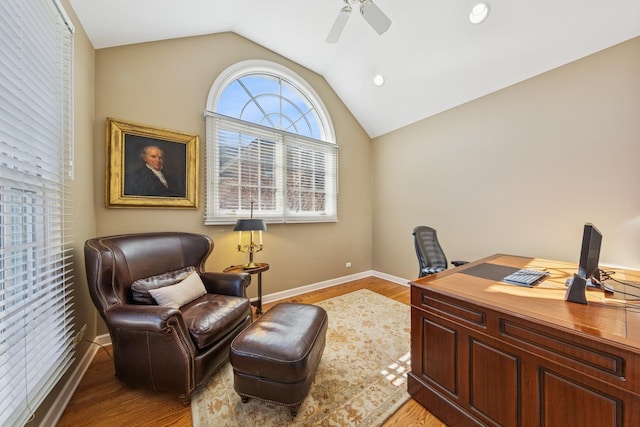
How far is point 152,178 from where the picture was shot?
2402 millimetres

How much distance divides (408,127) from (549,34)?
180 centimetres

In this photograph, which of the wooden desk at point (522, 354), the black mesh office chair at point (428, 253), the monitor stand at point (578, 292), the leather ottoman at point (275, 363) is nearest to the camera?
the wooden desk at point (522, 354)

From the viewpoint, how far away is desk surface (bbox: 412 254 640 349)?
37.7 inches

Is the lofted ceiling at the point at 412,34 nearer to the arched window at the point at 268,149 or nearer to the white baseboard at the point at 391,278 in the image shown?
the arched window at the point at 268,149

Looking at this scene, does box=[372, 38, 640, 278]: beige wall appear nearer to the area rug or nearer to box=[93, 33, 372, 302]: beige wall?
box=[93, 33, 372, 302]: beige wall

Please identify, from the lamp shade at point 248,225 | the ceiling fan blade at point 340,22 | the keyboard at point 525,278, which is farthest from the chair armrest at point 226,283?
the ceiling fan blade at point 340,22

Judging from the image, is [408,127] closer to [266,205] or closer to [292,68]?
[292,68]

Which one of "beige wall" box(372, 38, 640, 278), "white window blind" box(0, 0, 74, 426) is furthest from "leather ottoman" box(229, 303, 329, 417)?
"beige wall" box(372, 38, 640, 278)

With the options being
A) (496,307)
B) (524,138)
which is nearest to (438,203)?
(524,138)

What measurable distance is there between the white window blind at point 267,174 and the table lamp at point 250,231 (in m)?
0.34

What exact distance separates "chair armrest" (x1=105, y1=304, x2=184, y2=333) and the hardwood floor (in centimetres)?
54

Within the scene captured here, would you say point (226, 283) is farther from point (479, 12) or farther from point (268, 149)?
point (479, 12)

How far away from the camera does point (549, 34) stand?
219 centimetres

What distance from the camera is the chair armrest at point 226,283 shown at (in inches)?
84.7
